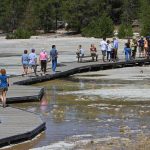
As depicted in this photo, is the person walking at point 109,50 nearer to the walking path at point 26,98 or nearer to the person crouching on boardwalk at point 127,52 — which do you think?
the walking path at point 26,98

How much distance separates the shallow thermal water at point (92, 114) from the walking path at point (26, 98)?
262mm

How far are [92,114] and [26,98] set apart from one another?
371 centimetres

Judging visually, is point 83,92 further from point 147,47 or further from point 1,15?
point 1,15

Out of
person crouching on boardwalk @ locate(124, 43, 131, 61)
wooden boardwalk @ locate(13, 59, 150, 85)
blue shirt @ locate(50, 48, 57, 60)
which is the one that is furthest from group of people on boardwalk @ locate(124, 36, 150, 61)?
blue shirt @ locate(50, 48, 57, 60)

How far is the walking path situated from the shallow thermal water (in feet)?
0.86

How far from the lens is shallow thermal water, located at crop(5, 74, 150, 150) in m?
13.9

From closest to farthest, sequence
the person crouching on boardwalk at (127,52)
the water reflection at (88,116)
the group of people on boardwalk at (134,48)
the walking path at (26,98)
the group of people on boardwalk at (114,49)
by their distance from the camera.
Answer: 1. the walking path at (26,98)
2. the water reflection at (88,116)
3. the group of people on boardwalk at (114,49)
4. the person crouching on boardwalk at (127,52)
5. the group of people on boardwalk at (134,48)

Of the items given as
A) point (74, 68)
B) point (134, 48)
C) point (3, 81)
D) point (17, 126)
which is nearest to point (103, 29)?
point (134, 48)

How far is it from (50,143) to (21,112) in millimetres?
3393

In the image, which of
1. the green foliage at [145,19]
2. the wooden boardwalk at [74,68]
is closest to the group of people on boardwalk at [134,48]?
the wooden boardwalk at [74,68]

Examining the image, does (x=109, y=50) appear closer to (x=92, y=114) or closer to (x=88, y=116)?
(x=92, y=114)

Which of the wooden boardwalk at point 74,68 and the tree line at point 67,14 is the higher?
the tree line at point 67,14

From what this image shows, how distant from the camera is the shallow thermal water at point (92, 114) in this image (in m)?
13.9

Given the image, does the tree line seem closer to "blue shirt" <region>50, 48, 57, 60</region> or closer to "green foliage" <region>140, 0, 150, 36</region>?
"green foliage" <region>140, 0, 150, 36</region>
